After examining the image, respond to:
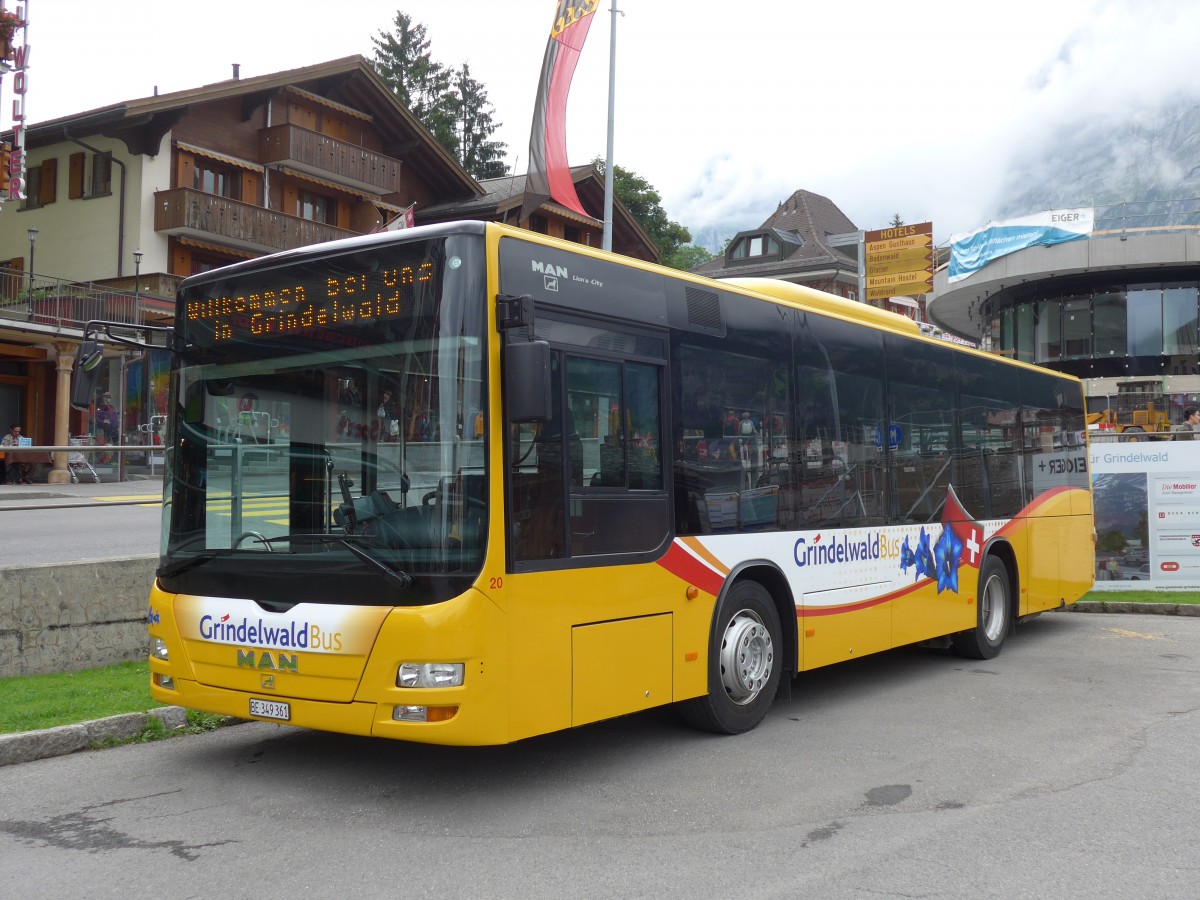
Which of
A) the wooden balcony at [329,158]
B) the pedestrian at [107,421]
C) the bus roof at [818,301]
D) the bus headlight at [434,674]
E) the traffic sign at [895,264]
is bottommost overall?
the bus headlight at [434,674]

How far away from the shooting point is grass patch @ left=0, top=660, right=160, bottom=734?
6891 mm

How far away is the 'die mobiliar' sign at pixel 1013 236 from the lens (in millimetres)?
39094

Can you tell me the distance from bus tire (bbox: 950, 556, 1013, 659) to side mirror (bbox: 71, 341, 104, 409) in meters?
7.86

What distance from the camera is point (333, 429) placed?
19.6 ft

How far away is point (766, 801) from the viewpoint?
19.1 ft

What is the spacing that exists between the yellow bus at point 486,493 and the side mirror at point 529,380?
1 centimetres

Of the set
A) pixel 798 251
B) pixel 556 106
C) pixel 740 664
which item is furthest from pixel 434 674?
pixel 798 251

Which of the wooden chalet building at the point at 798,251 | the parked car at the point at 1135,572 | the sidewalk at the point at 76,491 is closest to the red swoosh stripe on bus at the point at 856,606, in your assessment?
the sidewalk at the point at 76,491

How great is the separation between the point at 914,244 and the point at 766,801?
17125 mm

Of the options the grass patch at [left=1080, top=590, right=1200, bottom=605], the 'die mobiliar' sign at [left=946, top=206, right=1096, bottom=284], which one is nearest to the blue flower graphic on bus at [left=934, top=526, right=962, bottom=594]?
the grass patch at [left=1080, top=590, right=1200, bottom=605]

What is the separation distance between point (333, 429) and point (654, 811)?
254 cm

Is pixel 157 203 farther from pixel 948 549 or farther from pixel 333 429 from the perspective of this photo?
pixel 333 429

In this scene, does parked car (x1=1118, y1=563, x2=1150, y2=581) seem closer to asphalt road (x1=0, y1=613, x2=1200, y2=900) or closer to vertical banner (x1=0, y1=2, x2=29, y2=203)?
asphalt road (x1=0, y1=613, x2=1200, y2=900)

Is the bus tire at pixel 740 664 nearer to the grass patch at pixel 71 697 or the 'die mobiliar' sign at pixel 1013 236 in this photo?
the grass patch at pixel 71 697
